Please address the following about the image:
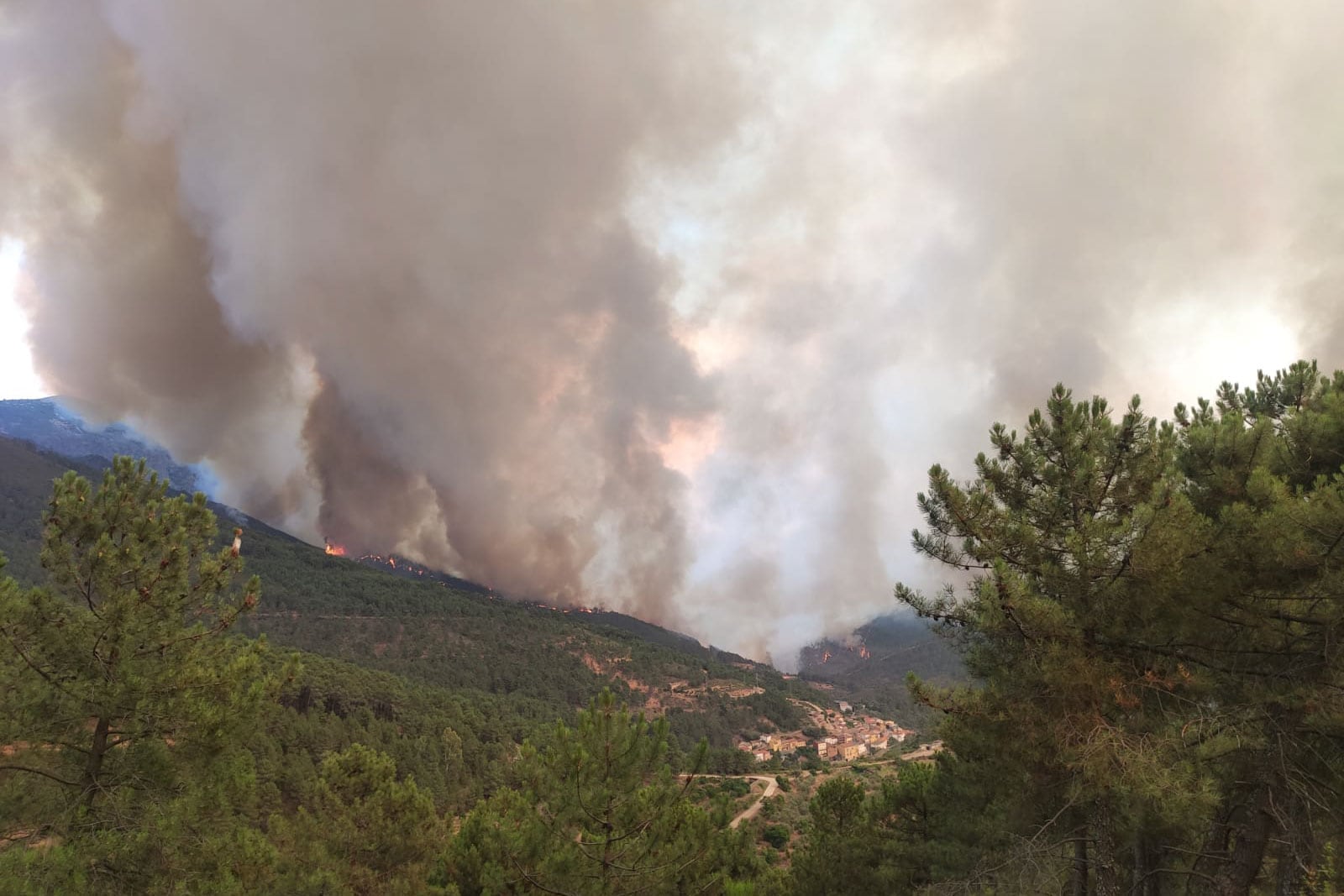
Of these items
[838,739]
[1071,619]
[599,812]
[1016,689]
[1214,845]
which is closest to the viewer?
[1071,619]

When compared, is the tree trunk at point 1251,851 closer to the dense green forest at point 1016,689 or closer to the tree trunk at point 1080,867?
the dense green forest at point 1016,689

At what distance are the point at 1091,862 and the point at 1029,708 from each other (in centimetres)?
323

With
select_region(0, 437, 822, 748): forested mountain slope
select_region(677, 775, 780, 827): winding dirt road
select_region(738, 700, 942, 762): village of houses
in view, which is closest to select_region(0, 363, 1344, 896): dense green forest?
select_region(677, 775, 780, 827): winding dirt road

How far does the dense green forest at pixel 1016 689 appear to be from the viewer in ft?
26.3

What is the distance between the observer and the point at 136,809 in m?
9.42

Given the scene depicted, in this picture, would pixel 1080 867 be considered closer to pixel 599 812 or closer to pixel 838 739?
pixel 599 812

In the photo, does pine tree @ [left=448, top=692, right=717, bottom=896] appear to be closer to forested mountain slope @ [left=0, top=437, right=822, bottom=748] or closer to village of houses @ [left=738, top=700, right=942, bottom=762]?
village of houses @ [left=738, top=700, right=942, bottom=762]

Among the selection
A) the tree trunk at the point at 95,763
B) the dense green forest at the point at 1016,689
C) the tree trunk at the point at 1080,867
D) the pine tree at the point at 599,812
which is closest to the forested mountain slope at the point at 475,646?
the pine tree at the point at 599,812

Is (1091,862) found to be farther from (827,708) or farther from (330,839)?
(827,708)

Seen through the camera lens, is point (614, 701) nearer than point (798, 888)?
Yes

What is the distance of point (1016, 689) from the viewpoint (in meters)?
9.04

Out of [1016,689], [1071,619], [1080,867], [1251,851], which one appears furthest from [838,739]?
[1071,619]

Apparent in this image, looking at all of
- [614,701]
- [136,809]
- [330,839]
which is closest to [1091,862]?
[614,701]

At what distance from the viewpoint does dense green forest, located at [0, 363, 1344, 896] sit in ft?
26.3
